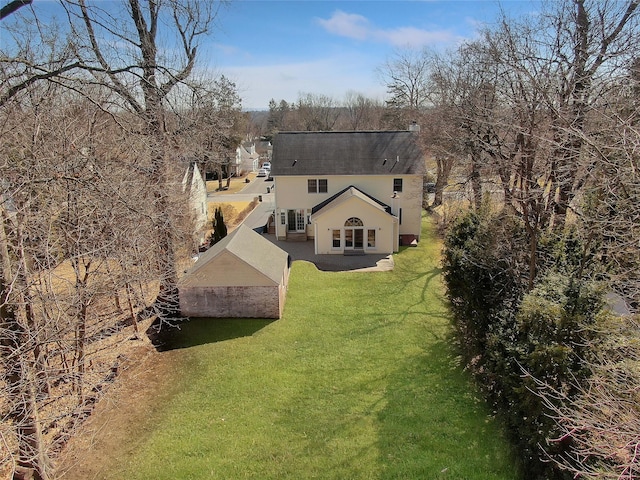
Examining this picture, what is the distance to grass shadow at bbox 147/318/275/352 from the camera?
15359mm

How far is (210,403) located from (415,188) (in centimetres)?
1931

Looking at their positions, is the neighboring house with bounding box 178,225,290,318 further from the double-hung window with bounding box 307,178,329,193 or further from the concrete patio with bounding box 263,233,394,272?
the double-hung window with bounding box 307,178,329,193

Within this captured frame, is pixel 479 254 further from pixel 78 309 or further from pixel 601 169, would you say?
pixel 78 309

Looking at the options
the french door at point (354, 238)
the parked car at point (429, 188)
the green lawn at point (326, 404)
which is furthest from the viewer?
the parked car at point (429, 188)

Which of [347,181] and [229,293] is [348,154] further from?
[229,293]

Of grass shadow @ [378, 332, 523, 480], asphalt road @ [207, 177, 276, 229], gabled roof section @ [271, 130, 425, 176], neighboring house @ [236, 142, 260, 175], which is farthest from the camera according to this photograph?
neighboring house @ [236, 142, 260, 175]

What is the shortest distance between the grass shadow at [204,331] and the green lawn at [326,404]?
0.07 metres

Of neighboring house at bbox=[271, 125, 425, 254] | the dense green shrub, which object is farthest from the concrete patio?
the dense green shrub

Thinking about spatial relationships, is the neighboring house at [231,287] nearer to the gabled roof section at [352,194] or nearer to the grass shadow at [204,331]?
the grass shadow at [204,331]

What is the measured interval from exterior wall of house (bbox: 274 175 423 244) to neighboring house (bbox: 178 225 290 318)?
10676mm

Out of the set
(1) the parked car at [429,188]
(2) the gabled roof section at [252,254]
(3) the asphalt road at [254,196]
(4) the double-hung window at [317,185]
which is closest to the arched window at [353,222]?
(4) the double-hung window at [317,185]

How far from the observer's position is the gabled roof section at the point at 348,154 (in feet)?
86.9

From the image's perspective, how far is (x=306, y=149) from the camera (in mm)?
27422

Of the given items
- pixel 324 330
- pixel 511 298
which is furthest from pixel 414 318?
pixel 511 298
